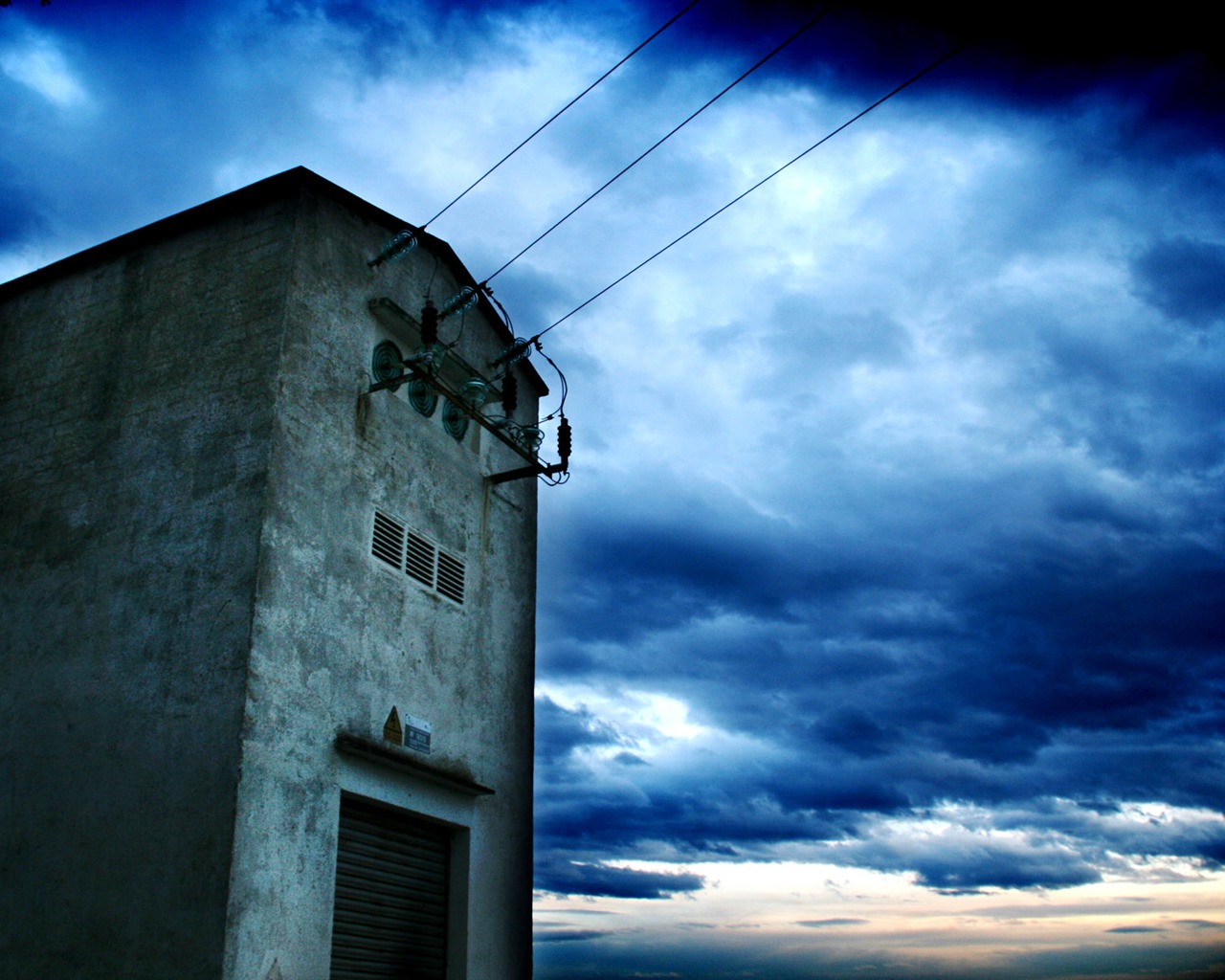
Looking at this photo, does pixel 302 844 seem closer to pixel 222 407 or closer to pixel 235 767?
pixel 235 767

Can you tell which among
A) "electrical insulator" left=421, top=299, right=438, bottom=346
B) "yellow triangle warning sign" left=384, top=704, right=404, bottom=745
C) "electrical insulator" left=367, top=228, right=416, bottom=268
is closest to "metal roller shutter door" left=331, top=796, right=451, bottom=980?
"yellow triangle warning sign" left=384, top=704, right=404, bottom=745

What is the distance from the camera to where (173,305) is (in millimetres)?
13734

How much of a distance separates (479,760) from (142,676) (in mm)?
4810

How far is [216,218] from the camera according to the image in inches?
554

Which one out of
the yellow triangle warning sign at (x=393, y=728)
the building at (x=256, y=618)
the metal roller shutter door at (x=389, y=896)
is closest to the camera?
the building at (x=256, y=618)

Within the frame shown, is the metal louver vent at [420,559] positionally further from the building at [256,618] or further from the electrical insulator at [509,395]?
the electrical insulator at [509,395]

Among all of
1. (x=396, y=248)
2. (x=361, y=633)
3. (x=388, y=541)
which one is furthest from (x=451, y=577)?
(x=396, y=248)

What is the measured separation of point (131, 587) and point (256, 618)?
1959mm

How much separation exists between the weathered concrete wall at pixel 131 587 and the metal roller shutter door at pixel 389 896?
6.78 feet

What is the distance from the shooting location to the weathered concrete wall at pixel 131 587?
411 inches

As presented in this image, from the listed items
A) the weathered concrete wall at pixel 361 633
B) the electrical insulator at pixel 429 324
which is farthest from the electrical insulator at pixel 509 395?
the electrical insulator at pixel 429 324

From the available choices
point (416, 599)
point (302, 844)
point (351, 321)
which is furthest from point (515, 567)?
point (302, 844)

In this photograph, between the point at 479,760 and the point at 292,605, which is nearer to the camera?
the point at 292,605

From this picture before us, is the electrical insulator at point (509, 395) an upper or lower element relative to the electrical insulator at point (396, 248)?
lower
